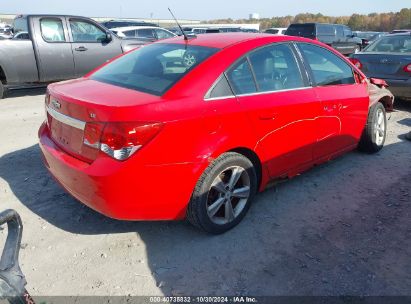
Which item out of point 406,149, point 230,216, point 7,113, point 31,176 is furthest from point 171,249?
point 7,113

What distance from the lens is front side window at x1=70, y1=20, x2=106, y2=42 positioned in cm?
845

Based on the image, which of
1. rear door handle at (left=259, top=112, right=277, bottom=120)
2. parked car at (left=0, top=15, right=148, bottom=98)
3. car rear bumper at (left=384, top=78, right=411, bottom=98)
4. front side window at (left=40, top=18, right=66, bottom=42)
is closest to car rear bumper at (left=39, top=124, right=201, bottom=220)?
rear door handle at (left=259, top=112, right=277, bottom=120)

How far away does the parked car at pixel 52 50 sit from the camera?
7.71m

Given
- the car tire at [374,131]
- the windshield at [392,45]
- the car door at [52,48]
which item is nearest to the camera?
the car tire at [374,131]

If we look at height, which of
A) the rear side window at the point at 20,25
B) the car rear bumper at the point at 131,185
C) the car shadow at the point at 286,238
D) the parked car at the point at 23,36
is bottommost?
the car shadow at the point at 286,238

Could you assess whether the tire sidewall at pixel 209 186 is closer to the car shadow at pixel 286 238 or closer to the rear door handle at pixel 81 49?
the car shadow at pixel 286 238

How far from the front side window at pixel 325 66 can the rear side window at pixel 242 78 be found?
0.88 metres

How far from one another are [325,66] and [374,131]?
52.3 inches

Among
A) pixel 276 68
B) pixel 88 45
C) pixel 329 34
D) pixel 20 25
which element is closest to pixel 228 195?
pixel 276 68

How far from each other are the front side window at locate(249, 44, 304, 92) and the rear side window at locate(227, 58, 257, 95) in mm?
74

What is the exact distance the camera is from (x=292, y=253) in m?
2.92

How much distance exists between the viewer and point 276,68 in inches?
136

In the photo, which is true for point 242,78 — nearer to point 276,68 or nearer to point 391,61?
point 276,68

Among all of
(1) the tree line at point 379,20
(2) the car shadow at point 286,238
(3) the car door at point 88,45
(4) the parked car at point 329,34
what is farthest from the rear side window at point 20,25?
(1) the tree line at point 379,20
